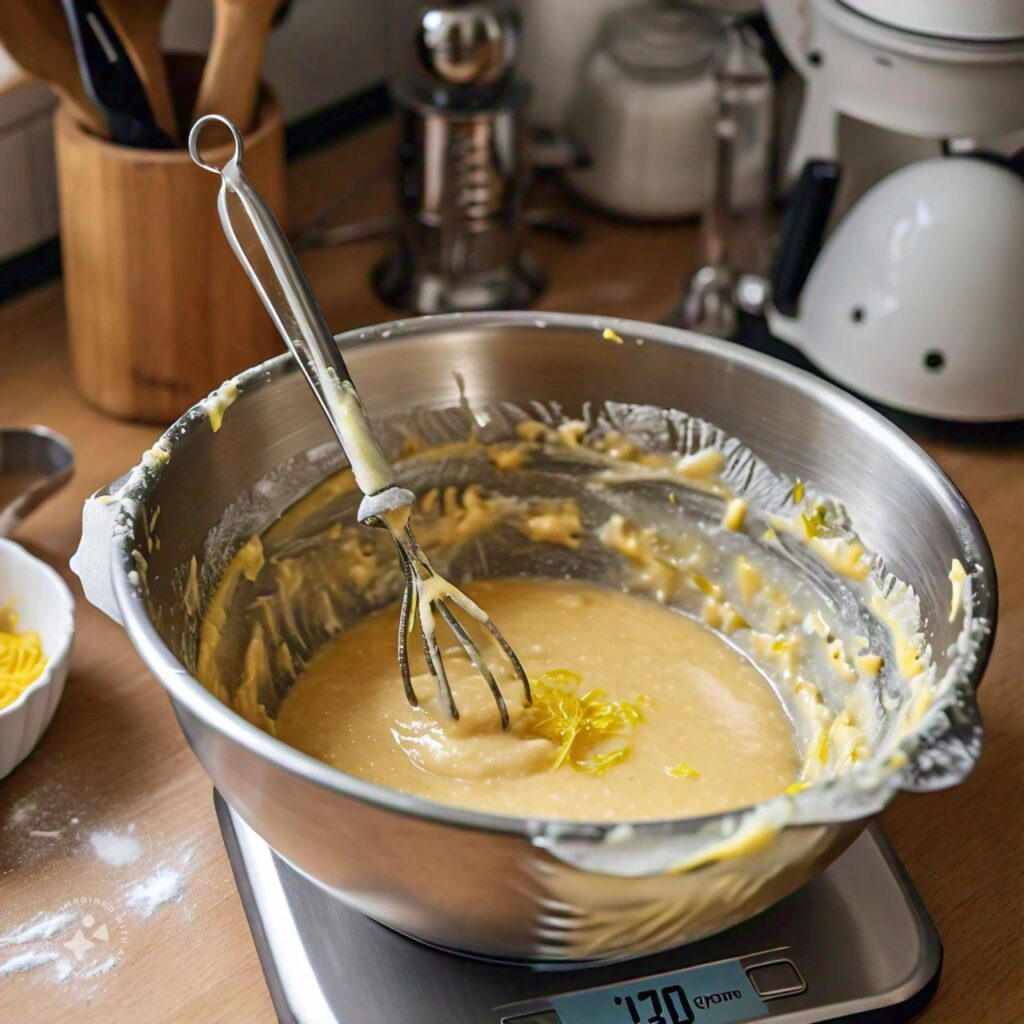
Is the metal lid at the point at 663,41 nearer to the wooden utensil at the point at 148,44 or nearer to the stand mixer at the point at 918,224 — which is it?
the stand mixer at the point at 918,224

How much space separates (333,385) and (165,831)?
26 centimetres

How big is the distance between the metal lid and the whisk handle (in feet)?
2.00

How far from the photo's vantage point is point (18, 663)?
83cm

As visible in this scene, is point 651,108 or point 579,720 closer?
point 579,720

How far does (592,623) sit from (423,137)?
448mm

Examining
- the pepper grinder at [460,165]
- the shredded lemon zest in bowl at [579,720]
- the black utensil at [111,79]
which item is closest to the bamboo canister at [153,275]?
the black utensil at [111,79]

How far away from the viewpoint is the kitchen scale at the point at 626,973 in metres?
0.68

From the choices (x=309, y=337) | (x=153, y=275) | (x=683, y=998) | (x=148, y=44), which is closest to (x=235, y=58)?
(x=148, y=44)

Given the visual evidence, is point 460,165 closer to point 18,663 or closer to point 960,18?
point 960,18

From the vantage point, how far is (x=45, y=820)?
80 cm

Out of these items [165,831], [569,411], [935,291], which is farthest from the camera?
[935,291]

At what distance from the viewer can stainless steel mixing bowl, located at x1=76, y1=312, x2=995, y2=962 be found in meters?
0.56

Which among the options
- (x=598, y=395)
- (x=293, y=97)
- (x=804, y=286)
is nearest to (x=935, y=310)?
(x=804, y=286)

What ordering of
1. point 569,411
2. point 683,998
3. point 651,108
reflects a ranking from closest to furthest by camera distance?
point 683,998 < point 569,411 < point 651,108
